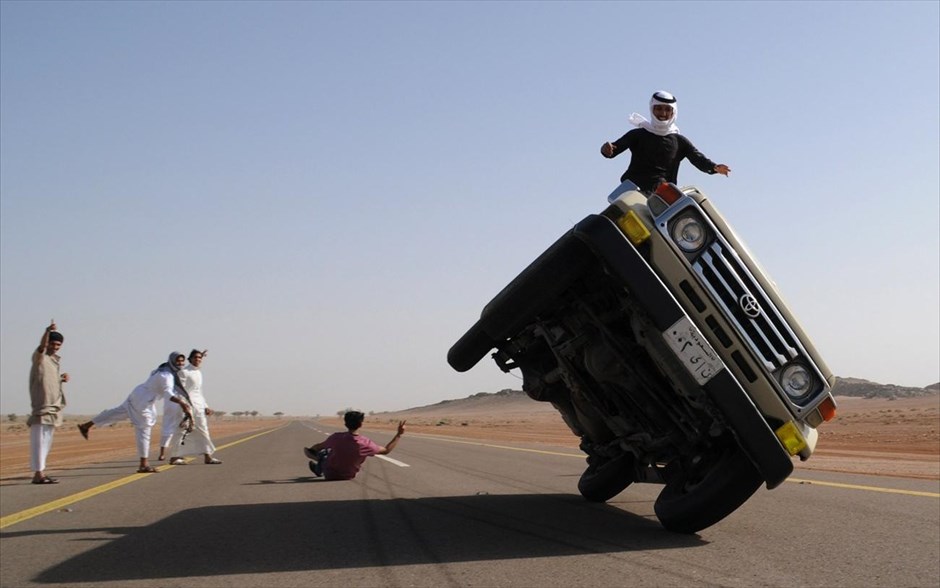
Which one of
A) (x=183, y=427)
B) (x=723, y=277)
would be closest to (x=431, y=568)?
(x=723, y=277)

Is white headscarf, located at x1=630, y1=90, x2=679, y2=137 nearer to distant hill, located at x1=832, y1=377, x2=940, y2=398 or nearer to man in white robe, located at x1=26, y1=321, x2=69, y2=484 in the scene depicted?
man in white robe, located at x1=26, y1=321, x2=69, y2=484

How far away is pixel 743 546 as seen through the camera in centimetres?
543

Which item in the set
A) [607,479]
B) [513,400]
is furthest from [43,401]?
[513,400]

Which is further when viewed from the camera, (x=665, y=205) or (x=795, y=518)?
(x=795, y=518)

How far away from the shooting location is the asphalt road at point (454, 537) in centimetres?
464

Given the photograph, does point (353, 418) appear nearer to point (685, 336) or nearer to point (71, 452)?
point (685, 336)

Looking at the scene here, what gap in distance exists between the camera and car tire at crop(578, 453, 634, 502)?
732 centimetres

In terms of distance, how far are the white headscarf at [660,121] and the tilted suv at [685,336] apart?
965mm

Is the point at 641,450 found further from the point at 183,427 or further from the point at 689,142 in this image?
the point at 183,427

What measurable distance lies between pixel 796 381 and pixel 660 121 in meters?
2.19

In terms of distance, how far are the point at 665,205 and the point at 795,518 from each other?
2.92 m

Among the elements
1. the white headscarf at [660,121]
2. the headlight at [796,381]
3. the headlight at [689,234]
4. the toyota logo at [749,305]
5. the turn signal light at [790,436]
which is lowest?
the turn signal light at [790,436]

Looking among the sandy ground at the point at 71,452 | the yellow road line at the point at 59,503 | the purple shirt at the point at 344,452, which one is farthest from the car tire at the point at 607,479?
the sandy ground at the point at 71,452

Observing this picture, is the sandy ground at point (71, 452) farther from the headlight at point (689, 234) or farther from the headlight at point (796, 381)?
the headlight at point (796, 381)
